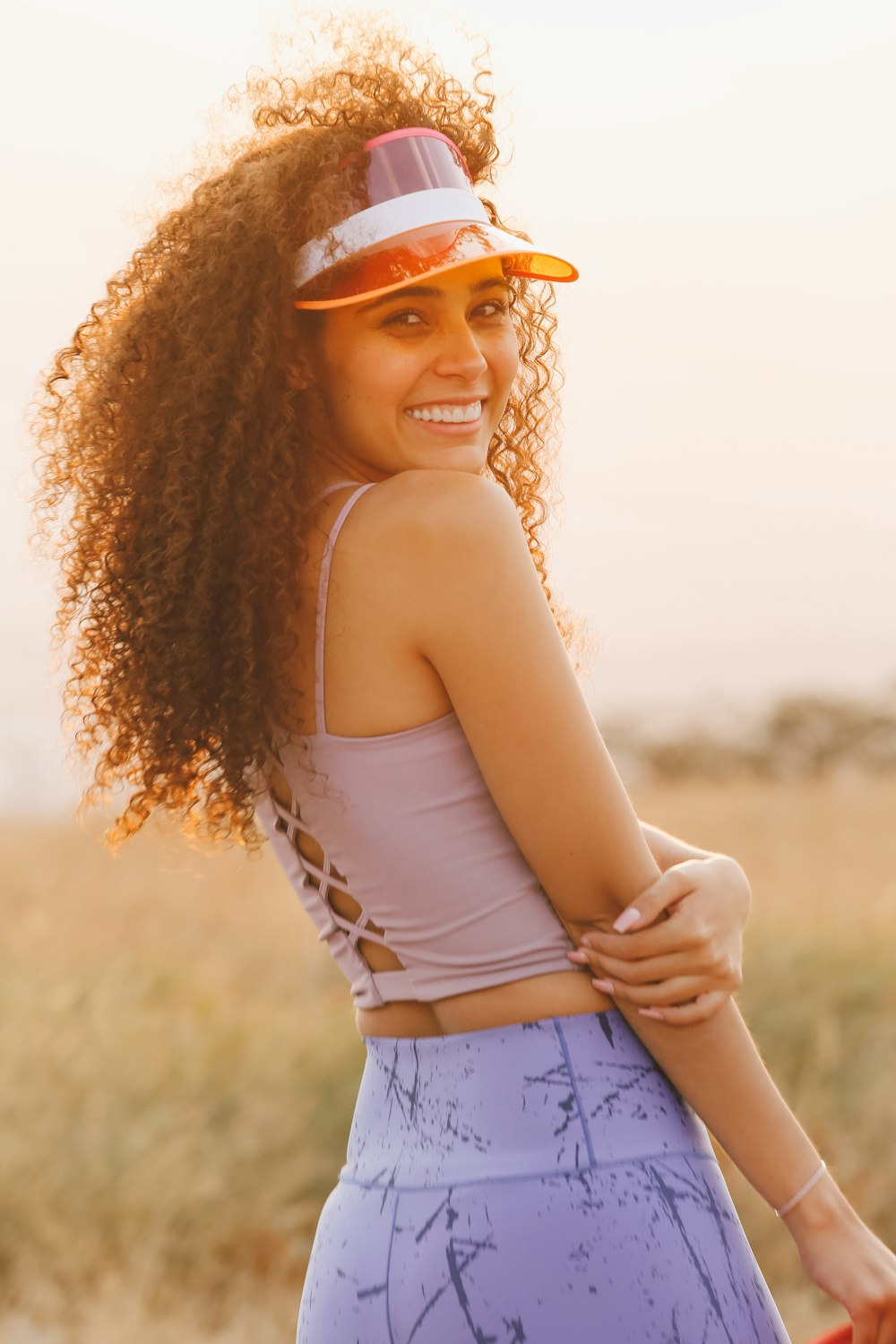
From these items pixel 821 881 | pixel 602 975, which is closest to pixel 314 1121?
pixel 602 975

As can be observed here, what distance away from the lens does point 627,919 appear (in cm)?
137

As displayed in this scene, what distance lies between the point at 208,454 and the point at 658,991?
702mm

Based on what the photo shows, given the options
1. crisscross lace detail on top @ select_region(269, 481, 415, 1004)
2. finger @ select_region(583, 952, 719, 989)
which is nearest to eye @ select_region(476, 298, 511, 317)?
crisscross lace detail on top @ select_region(269, 481, 415, 1004)

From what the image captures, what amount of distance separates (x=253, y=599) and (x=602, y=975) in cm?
50

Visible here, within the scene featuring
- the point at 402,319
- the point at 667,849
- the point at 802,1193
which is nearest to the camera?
the point at 802,1193

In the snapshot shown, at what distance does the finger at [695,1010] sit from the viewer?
1.37 meters

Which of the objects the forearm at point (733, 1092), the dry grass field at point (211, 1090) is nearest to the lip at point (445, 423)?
the forearm at point (733, 1092)

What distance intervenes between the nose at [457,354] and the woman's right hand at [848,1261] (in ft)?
2.88

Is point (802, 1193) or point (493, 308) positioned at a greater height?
point (493, 308)

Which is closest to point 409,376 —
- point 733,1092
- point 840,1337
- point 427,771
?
point 427,771

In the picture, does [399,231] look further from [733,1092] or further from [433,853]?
[733,1092]

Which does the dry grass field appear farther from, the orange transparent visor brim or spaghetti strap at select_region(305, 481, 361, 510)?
the orange transparent visor brim

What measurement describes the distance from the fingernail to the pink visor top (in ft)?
2.12

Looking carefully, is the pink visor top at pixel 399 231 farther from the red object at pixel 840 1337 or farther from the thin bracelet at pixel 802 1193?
the red object at pixel 840 1337
